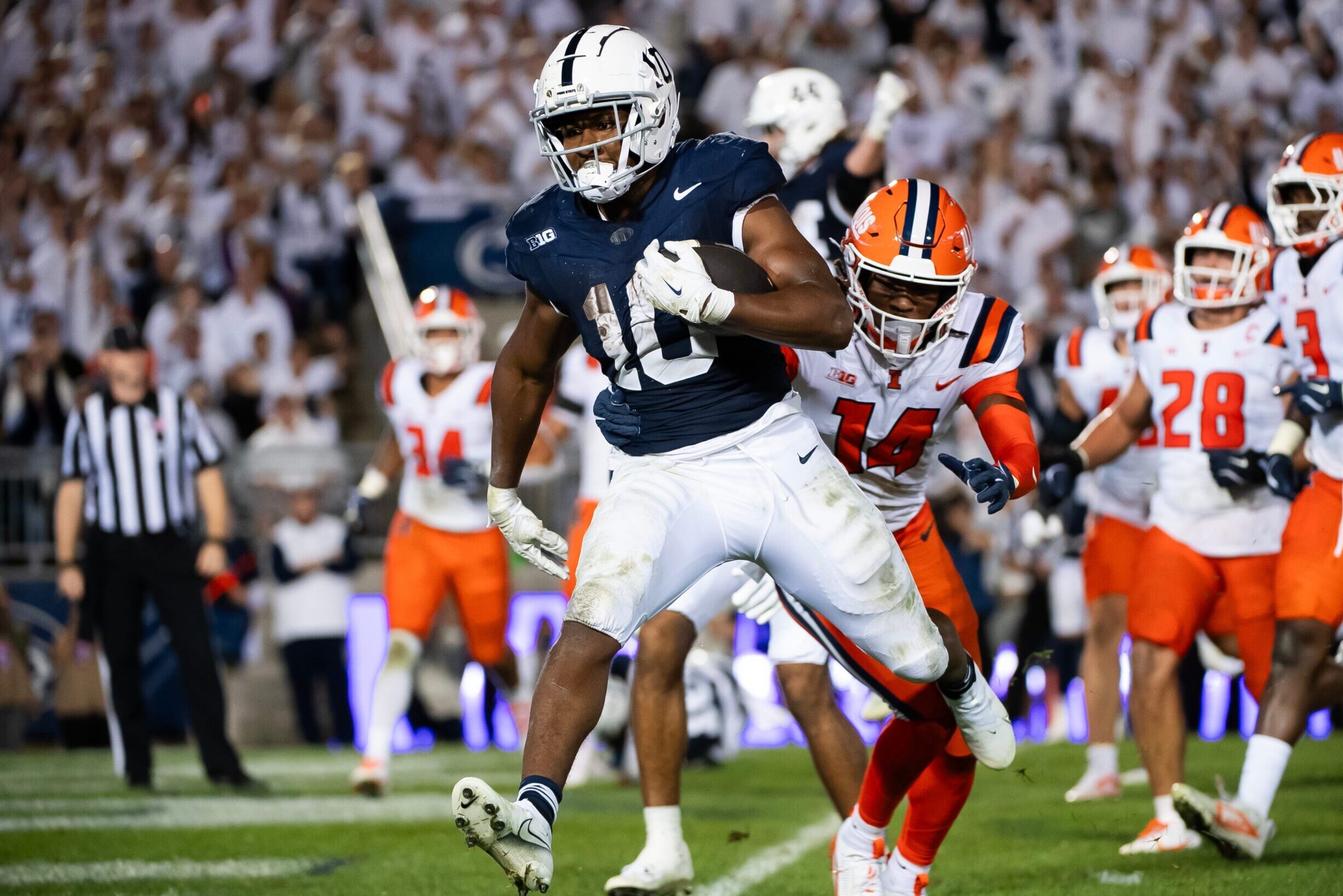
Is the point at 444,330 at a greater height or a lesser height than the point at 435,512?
greater

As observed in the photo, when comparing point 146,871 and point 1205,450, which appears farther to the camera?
point 1205,450

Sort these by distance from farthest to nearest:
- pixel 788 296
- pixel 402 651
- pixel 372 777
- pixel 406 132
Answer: pixel 406 132
pixel 402 651
pixel 372 777
pixel 788 296

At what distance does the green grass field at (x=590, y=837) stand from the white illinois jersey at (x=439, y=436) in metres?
1.10

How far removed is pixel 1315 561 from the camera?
14.7 feet

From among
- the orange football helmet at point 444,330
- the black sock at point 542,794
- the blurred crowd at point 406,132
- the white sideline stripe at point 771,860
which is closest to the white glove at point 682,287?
the black sock at point 542,794

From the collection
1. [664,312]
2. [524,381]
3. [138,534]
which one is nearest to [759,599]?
[524,381]

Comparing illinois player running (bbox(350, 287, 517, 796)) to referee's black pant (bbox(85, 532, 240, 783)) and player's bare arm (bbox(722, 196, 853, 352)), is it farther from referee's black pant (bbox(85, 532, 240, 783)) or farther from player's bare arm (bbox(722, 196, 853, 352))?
player's bare arm (bbox(722, 196, 853, 352))

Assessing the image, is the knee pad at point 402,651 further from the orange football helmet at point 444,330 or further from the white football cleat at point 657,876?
the white football cleat at point 657,876

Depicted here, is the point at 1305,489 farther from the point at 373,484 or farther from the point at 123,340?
the point at 123,340

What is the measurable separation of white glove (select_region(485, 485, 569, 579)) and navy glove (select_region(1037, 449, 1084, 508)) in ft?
5.38

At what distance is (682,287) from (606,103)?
1.68ft

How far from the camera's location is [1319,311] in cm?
469

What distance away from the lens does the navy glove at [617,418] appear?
358cm

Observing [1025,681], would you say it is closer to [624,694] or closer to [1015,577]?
[1015,577]
